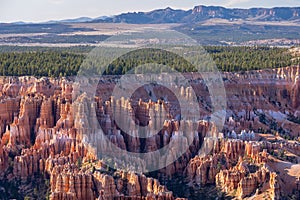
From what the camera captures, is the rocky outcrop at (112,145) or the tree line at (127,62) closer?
the rocky outcrop at (112,145)

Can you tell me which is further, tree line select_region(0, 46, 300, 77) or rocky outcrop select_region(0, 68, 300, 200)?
tree line select_region(0, 46, 300, 77)

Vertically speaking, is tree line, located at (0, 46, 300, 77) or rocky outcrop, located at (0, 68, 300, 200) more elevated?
tree line, located at (0, 46, 300, 77)

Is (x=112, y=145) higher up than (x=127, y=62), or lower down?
lower down

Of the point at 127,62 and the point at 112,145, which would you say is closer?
the point at 112,145

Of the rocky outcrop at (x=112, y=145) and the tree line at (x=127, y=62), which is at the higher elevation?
the tree line at (x=127, y=62)

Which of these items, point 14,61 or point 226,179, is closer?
point 226,179

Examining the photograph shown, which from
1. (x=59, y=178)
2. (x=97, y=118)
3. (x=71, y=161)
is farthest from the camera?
(x=97, y=118)

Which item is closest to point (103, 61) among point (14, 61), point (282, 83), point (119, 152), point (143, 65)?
point (143, 65)

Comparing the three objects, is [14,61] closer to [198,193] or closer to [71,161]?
[71,161]

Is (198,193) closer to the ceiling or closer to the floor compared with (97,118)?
closer to the floor

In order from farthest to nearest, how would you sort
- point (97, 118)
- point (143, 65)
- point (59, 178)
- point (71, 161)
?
point (143, 65) → point (97, 118) → point (71, 161) → point (59, 178)
